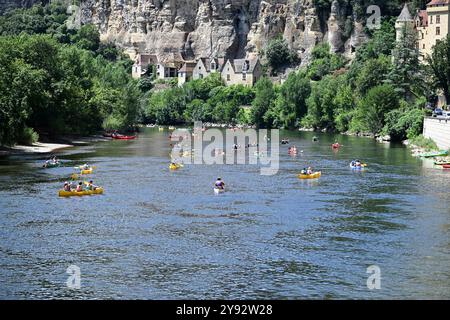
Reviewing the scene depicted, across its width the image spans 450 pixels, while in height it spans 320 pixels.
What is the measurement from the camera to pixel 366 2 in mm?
137500

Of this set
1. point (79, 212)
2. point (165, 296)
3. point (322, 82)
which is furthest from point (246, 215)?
point (322, 82)

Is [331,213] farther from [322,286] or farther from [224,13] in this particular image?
[224,13]

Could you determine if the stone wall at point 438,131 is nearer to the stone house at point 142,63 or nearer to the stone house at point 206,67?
the stone house at point 206,67

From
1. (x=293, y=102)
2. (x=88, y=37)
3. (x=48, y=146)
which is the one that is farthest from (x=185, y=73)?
(x=48, y=146)

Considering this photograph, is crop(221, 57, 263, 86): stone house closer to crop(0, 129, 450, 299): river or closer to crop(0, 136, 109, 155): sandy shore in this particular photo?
crop(0, 136, 109, 155): sandy shore

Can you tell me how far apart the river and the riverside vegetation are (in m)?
23.6

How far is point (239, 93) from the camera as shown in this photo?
481ft

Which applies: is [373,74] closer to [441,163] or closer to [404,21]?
[404,21]

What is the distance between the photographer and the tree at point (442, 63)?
98812 millimetres

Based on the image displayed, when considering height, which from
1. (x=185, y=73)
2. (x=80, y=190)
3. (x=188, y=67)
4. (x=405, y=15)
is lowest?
(x=80, y=190)

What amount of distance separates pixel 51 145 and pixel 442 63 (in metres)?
43.3

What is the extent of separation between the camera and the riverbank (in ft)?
263

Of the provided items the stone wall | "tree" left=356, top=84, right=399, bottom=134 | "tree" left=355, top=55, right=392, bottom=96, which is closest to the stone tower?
"tree" left=355, top=55, right=392, bottom=96
